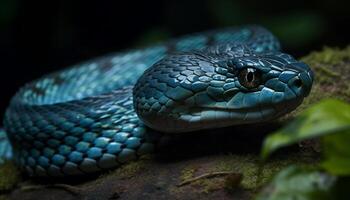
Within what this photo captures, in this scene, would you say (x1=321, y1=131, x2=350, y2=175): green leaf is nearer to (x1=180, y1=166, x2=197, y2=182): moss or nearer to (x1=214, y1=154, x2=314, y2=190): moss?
(x1=214, y1=154, x2=314, y2=190): moss

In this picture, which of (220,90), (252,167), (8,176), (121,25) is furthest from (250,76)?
(121,25)

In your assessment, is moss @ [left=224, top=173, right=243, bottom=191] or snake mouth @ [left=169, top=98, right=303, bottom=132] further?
snake mouth @ [left=169, top=98, right=303, bottom=132]

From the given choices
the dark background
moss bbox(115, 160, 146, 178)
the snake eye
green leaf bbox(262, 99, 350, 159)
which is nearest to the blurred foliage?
green leaf bbox(262, 99, 350, 159)

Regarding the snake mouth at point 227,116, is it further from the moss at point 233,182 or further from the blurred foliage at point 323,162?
the blurred foliage at point 323,162

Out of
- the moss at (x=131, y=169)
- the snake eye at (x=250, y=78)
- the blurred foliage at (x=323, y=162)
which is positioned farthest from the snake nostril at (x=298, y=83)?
the moss at (x=131, y=169)

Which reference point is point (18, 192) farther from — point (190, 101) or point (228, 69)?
point (228, 69)

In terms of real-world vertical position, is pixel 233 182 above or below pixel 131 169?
above

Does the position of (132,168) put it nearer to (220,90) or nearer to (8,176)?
(220,90)
